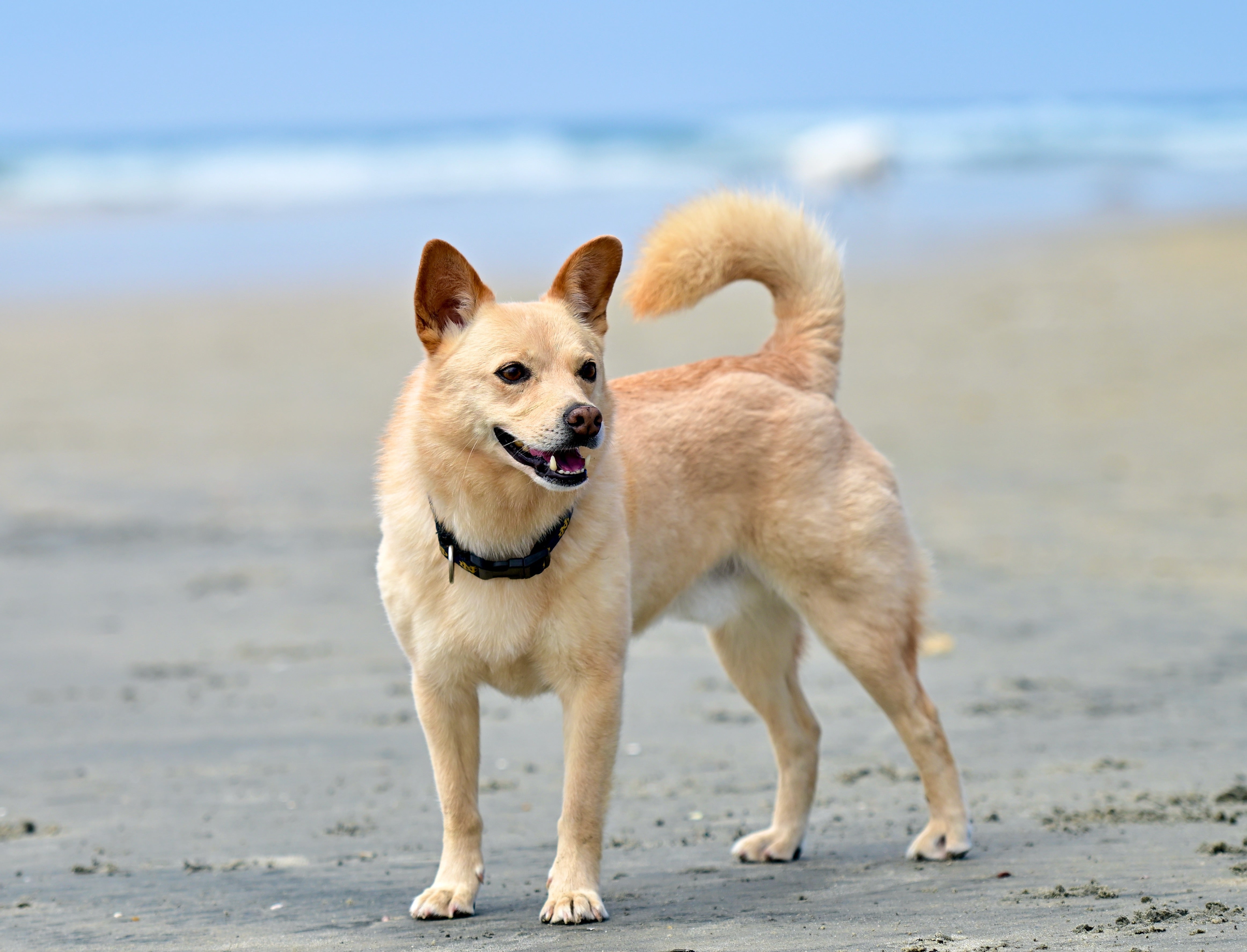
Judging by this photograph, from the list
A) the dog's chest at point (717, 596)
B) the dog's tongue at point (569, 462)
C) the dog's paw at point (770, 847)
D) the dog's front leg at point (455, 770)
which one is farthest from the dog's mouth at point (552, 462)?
the dog's paw at point (770, 847)

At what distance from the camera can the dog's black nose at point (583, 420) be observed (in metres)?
3.07

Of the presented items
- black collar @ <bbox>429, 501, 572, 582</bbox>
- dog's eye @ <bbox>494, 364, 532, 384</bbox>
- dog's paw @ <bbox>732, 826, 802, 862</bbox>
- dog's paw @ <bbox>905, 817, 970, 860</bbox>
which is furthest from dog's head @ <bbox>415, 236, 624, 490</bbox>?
dog's paw @ <bbox>905, 817, 970, 860</bbox>

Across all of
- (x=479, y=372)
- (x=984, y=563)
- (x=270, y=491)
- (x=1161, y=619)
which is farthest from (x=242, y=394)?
(x=479, y=372)

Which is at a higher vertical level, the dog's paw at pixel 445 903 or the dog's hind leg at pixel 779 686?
the dog's hind leg at pixel 779 686

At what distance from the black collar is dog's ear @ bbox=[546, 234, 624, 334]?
53 centimetres

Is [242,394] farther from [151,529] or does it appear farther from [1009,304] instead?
[1009,304]

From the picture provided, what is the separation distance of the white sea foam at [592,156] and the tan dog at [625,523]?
15.8m

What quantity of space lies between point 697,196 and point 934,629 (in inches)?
95.2

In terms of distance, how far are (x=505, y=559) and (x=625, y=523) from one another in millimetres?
345

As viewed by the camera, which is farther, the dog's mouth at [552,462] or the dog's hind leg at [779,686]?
the dog's hind leg at [779,686]

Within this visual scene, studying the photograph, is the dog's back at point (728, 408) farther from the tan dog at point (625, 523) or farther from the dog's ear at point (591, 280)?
the dog's ear at point (591, 280)

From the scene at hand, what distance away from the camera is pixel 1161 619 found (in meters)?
5.96

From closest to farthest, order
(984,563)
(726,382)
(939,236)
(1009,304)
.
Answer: (726,382)
(984,563)
(1009,304)
(939,236)

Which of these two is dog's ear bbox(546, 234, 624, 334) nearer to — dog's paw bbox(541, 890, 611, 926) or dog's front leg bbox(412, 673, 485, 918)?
dog's front leg bbox(412, 673, 485, 918)
